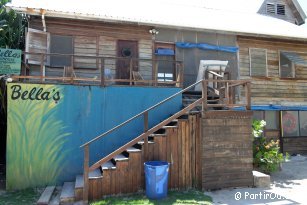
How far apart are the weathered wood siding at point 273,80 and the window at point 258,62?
0.50 feet

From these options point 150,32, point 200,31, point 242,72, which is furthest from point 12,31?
point 242,72

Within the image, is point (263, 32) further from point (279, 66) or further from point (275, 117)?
point (275, 117)

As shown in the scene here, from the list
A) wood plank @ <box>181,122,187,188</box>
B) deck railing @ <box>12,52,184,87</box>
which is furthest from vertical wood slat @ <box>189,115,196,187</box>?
deck railing @ <box>12,52,184,87</box>

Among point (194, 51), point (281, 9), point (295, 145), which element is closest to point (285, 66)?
point (295, 145)

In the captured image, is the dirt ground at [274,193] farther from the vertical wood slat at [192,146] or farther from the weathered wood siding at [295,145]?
the weathered wood siding at [295,145]

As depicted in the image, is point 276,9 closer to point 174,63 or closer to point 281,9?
point 281,9

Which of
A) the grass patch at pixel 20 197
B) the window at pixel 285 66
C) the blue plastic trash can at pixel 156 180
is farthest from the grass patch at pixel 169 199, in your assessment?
the window at pixel 285 66

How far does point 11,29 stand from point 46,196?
24.0 ft

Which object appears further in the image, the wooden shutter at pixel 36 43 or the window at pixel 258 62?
the window at pixel 258 62

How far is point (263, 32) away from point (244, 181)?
6691 mm

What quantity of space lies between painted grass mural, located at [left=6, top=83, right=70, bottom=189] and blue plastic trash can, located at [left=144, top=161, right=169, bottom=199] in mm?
2521

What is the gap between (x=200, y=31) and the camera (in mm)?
10672

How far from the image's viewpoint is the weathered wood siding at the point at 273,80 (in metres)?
11.4

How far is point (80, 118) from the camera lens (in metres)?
7.27
